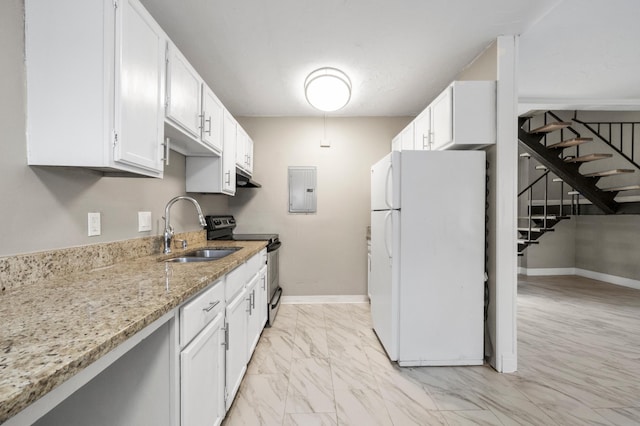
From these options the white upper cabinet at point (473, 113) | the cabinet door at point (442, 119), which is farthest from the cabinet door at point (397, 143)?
the white upper cabinet at point (473, 113)

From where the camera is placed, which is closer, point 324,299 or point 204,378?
point 204,378

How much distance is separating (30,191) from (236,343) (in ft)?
4.27

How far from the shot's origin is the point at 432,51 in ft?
7.86

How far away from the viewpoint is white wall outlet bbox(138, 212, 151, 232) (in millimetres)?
1901

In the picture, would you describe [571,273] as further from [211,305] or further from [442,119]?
[211,305]

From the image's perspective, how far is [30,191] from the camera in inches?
46.2

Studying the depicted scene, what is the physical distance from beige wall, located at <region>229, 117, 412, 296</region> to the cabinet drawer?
2.37 meters

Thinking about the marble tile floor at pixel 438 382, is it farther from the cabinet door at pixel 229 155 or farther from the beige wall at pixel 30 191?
the cabinet door at pixel 229 155

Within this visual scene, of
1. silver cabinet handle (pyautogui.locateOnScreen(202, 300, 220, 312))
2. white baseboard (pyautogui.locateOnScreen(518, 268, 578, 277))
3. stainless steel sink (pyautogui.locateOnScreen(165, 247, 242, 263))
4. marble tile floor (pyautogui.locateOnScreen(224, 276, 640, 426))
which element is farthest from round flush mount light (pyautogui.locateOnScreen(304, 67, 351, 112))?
white baseboard (pyautogui.locateOnScreen(518, 268, 578, 277))

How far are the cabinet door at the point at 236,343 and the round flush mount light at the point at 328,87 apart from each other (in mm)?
1896

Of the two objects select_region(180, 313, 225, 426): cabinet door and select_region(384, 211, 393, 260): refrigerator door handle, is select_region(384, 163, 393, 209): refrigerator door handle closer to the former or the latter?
select_region(384, 211, 393, 260): refrigerator door handle

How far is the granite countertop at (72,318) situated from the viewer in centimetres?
52

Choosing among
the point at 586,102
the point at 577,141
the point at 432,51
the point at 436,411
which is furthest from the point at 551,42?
the point at 436,411

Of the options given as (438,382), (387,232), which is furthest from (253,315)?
(438,382)
